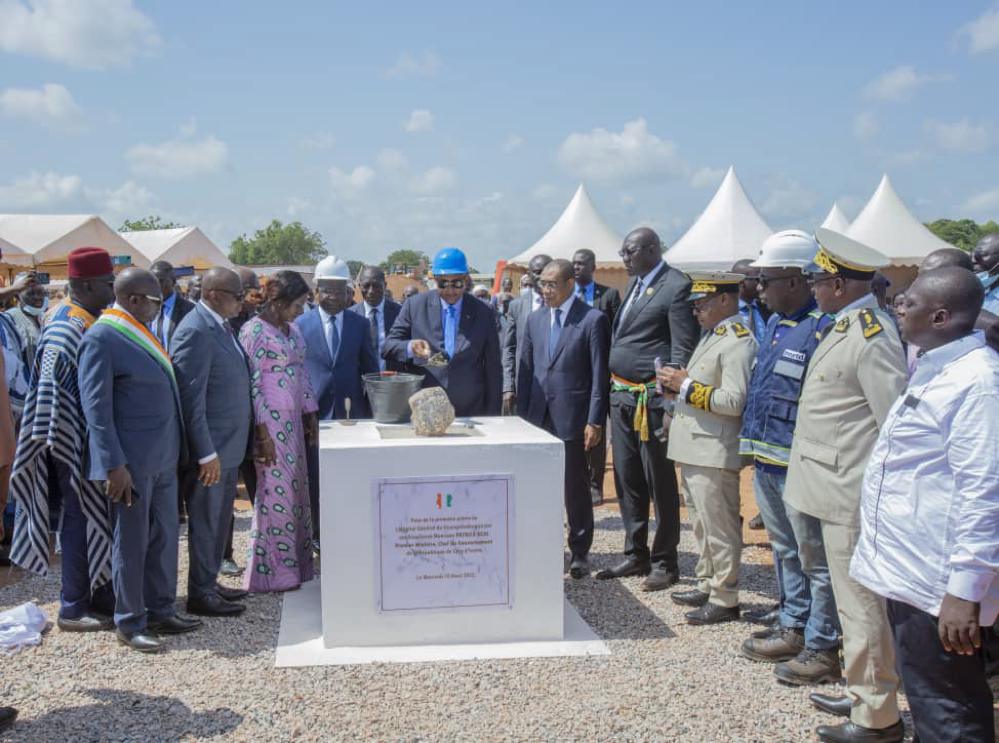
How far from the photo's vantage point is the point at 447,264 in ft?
18.0

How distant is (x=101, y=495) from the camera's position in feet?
15.1

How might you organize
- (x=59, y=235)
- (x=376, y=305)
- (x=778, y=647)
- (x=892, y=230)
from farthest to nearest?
1. (x=892, y=230)
2. (x=59, y=235)
3. (x=376, y=305)
4. (x=778, y=647)

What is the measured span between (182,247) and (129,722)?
2009 centimetres

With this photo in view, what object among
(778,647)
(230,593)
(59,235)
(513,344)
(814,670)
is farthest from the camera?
(59,235)

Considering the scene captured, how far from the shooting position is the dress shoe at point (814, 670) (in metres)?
3.97

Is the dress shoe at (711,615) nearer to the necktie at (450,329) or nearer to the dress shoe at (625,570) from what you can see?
the dress shoe at (625,570)

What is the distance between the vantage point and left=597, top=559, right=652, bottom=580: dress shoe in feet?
18.6

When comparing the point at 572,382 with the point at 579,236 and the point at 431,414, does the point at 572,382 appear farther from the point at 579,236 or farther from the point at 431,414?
the point at 579,236

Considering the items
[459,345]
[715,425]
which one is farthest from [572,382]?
[715,425]

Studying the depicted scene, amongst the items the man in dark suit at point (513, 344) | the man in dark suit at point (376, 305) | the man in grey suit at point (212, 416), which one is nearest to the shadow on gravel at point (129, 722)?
the man in grey suit at point (212, 416)

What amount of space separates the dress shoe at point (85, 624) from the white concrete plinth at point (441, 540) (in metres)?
1.39

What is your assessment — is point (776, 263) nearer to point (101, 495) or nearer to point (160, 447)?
point (160, 447)

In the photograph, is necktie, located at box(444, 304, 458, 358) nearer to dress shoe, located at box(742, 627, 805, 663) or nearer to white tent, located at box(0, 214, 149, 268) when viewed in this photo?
dress shoe, located at box(742, 627, 805, 663)

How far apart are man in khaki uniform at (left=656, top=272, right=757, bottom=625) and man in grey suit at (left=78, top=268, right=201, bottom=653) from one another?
281 centimetres
